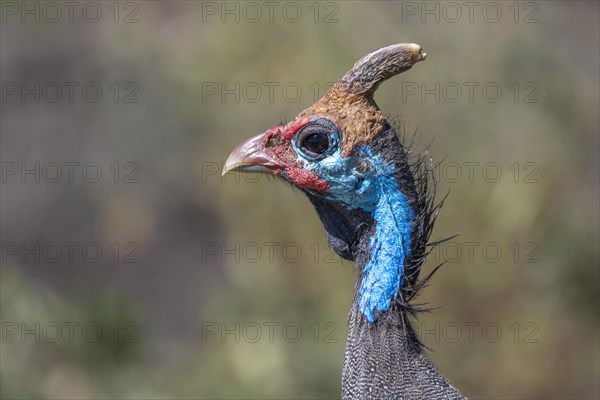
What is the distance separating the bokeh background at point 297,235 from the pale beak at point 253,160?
2294 mm

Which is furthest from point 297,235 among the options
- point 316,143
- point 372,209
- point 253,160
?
point 372,209

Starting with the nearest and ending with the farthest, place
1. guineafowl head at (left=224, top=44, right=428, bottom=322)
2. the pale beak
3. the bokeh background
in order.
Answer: guineafowl head at (left=224, top=44, right=428, bottom=322) < the pale beak < the bokeh background

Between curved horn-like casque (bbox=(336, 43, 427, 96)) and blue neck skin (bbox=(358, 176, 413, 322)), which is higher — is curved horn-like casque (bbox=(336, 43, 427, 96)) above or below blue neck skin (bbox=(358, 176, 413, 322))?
above

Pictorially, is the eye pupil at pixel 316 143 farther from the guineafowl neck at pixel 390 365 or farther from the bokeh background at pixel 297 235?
the bokeh background at pixel 297 235

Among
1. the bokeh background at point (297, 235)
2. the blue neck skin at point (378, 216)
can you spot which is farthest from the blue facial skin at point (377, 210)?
the bokeh background at point (297, 235)

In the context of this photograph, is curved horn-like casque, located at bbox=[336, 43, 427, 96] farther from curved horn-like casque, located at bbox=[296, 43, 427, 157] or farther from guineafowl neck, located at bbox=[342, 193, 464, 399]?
guineafowl neck, located at bbox=[342, 193, 464, 399]

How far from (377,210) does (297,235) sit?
3.98 meters

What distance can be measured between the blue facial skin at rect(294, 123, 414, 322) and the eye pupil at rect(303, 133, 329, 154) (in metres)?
0.04

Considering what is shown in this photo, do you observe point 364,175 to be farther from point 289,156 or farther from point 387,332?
point 387,332

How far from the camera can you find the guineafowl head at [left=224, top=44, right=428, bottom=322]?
3631 millimetres

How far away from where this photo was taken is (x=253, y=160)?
401 centimetres

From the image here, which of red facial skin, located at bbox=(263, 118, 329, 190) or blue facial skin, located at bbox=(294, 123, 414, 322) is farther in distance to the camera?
red facial skin, located at bbox=(263, 118, 329, 190)

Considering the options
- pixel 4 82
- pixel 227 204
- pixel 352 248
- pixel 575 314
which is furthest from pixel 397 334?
pixel 4 82

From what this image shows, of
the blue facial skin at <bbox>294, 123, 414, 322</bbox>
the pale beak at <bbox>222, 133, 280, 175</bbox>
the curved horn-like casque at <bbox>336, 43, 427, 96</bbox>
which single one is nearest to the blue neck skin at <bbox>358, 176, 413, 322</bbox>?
the blue facial skin at <bbox>294, 123, 414, 322</bbox>
